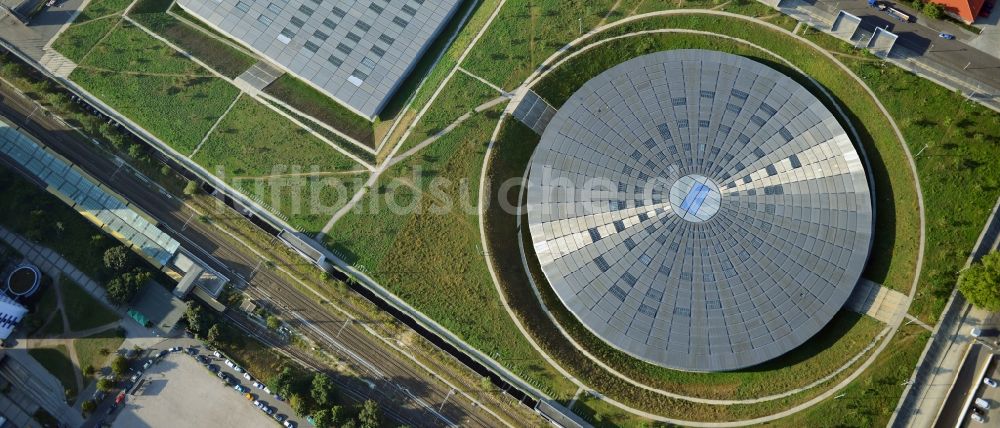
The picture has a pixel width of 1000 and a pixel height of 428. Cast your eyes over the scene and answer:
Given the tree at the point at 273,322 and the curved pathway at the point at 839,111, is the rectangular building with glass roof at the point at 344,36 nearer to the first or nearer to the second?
the curved pathway at the point at 839,111

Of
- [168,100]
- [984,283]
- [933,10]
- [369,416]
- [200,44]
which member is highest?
[933,10]

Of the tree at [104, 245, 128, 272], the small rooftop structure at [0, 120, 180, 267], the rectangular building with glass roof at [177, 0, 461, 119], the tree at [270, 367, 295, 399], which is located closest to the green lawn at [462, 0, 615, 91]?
the rectangular building with glass roof at [177, 0, 461, 119]

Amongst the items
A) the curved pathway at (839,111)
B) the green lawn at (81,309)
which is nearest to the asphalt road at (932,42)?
the curved pathway at (839,111)

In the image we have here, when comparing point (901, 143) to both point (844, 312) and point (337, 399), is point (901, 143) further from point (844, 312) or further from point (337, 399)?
point (337, 399)

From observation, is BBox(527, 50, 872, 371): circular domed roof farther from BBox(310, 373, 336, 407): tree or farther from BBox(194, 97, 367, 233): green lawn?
BBox(310, 373, 336, 407): tree

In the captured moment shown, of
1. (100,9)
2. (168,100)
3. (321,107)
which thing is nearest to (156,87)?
(168,100)

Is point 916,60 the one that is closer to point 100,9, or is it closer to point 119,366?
point 119,366
